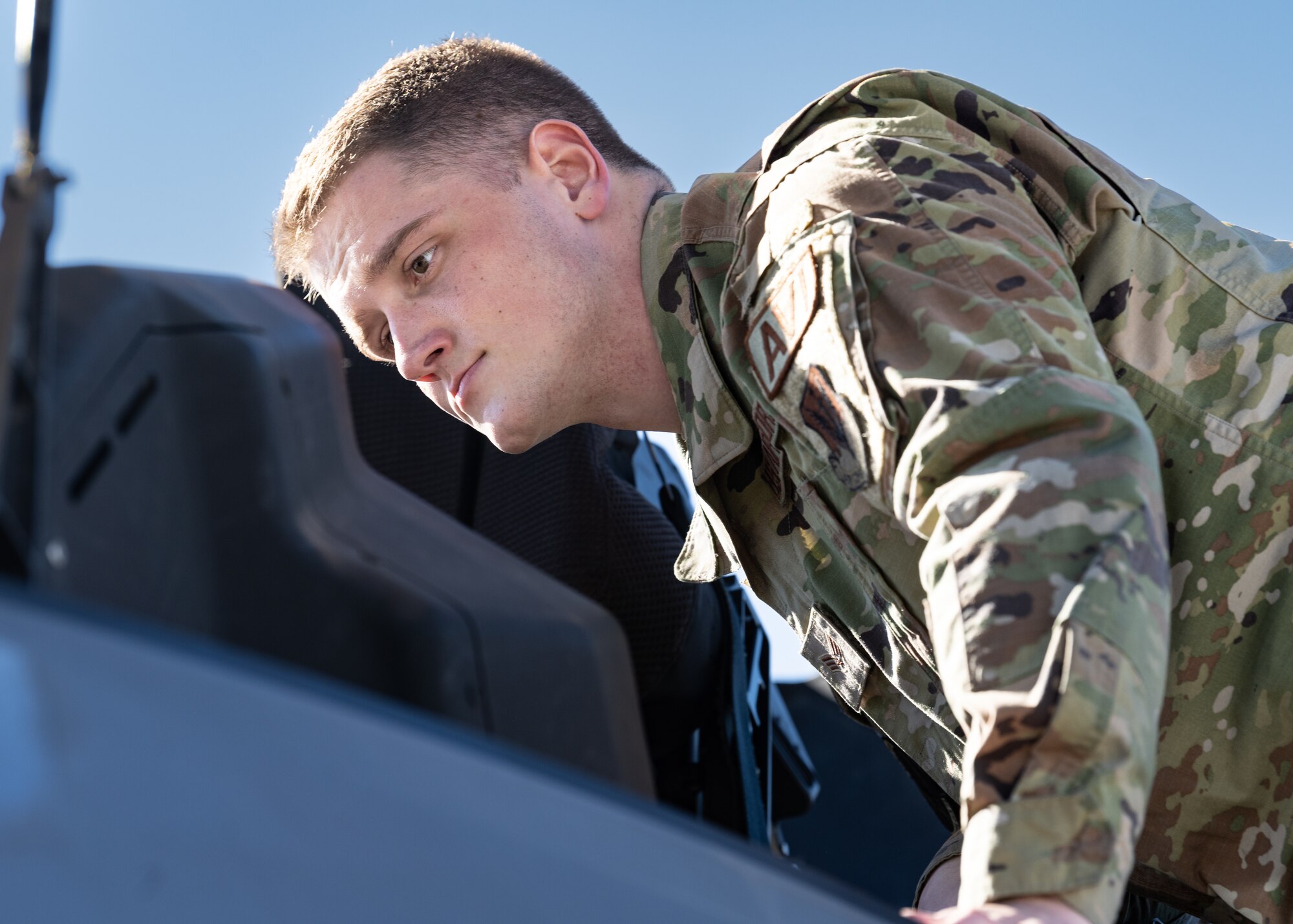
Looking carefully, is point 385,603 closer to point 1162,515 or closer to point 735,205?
point 1162,515

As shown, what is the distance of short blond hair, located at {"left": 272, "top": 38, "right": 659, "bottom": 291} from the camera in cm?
165

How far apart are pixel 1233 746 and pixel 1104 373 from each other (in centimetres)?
58


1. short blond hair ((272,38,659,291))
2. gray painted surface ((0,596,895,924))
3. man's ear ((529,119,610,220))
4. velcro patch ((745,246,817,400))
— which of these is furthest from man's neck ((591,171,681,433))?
gray painted surface ((0,596,895,924))

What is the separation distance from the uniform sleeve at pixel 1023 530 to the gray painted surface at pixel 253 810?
0.97 ft

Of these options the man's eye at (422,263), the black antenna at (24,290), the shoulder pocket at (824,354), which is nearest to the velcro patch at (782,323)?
the shoulder pocket at (824,354)

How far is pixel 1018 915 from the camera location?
793mm

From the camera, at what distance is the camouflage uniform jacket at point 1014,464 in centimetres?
84

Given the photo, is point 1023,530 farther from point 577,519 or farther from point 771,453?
point 577,519

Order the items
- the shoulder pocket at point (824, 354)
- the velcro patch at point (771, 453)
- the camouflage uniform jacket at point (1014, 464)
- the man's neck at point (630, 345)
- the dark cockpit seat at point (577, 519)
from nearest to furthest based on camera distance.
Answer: the camouflage uniform jacket at point (1014, 464)
the shoulder pocket at point (824, 354)
the velcro patch at point (771, 453)
the man's neck at point (630, 345)
the dark cockpit seat at point (577, 519)

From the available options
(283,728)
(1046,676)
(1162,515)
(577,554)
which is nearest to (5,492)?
(283,728)

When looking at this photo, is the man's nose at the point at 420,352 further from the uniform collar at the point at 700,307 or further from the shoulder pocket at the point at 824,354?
the shoulder pocket at the point at 824,354

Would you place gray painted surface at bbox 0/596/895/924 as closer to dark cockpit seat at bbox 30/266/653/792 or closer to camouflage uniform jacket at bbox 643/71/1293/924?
dark cockpit seat at bbox 30/266/653/792

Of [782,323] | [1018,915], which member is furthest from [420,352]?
[1018,915]

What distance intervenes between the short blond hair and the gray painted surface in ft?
3.76
